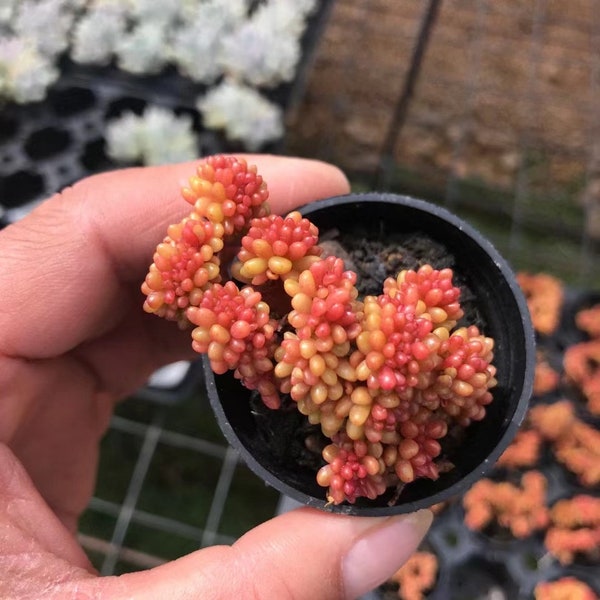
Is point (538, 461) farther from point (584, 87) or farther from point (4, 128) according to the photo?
point (4, 128)

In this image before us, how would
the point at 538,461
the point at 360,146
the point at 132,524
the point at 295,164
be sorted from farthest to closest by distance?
the point at 360,146 → the point at 132,524 → the point at 538,461 → the point at 295,164

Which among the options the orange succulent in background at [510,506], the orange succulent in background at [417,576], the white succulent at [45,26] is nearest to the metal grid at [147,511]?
the orange succulent in background at [417,576]

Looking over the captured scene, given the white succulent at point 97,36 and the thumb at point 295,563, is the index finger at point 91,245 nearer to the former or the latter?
the thumb at point 295,563

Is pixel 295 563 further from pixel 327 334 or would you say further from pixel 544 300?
pixel 544 300

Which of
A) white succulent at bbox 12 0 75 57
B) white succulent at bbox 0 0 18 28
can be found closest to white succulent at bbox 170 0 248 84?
white succulent at bbox 12 0 75 57

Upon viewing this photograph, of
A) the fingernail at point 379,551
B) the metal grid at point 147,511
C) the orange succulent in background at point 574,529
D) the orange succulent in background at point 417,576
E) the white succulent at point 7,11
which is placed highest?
the white succulent at point 7,11

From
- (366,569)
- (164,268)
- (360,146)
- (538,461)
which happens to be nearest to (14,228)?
(164,268)

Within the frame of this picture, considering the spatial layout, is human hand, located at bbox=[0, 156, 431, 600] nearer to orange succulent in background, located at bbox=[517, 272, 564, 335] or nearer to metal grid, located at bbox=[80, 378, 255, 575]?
metal grid, located at bbox=[80, 378, 255, 575]
